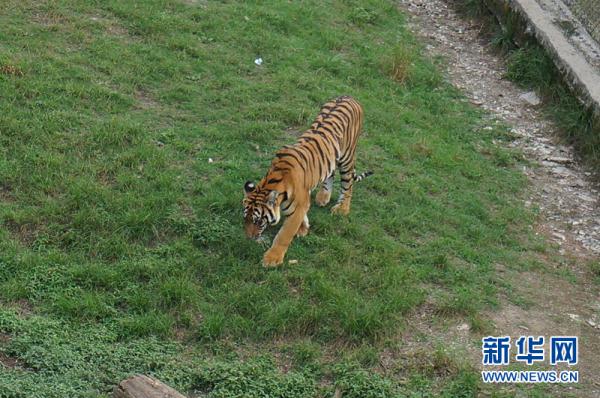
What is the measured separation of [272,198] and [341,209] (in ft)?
3.39

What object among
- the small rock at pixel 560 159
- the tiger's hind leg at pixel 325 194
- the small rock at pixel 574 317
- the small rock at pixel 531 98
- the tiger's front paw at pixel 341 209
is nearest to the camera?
the small rock at pixel 574 317

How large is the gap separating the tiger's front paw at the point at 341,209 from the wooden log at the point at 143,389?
2559mm

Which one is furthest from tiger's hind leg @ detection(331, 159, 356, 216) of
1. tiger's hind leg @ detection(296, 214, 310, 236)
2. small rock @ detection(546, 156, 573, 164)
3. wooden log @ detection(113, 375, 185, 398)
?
wooden log @ detection(113, 375, 185, 398)

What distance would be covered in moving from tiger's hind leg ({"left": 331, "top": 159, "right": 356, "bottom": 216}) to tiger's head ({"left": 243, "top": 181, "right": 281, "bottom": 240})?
89 cm

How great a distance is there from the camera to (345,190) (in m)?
6.21

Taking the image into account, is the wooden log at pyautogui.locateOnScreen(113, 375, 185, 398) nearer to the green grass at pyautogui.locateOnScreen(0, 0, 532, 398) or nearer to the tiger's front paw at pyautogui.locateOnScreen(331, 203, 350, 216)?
the green grass at pyautogui.locateOnScreen(0, 0, 532, 398)

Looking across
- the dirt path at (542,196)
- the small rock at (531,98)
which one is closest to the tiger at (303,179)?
the dirt path at (542,196)

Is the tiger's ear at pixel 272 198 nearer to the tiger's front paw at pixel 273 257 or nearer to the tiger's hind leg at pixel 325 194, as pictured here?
the tiger's front paw at pixel 273 257

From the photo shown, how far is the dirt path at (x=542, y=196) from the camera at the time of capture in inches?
206

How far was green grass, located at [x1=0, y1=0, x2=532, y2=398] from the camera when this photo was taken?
4629 mm

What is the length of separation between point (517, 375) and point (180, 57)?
4662 millimetres

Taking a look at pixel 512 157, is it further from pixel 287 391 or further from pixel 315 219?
pixel 287 391

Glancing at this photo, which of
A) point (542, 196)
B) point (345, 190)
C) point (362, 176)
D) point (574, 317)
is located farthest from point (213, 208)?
point (542, 196)

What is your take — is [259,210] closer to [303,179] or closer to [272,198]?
[272,198]
